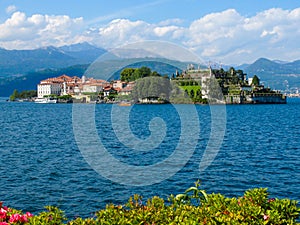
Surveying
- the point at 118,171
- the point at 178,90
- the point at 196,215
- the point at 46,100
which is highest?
the point at 178,90

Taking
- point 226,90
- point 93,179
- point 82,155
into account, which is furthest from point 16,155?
point 226,90

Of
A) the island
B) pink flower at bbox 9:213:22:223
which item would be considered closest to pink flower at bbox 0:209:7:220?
pink flower at bbox 9:213:22:223

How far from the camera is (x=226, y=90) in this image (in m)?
165

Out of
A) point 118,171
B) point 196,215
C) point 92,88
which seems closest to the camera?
point 196,215

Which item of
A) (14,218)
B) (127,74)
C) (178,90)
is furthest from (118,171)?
(127,74)

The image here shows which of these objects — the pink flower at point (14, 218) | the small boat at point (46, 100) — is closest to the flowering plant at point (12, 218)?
the pink flower at point (14, 218)

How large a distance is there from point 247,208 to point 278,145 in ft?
110

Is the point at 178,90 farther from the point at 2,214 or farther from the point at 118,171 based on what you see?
the point at 2,214

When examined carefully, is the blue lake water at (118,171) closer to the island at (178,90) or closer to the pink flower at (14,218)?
the pink flower at (14,218)

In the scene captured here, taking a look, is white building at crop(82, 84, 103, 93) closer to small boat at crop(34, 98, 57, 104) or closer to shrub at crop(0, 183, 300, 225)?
small boat at crop(34, 98, 57, 104)

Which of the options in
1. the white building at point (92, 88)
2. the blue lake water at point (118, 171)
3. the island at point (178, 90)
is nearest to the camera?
the blue lake water at point (118, 171)

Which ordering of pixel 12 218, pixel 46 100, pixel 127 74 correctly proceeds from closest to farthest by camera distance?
pixel 12 218
pixel 127 74
pixel 46 100

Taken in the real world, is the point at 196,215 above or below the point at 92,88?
below

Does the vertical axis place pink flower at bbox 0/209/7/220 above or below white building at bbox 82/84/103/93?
below
